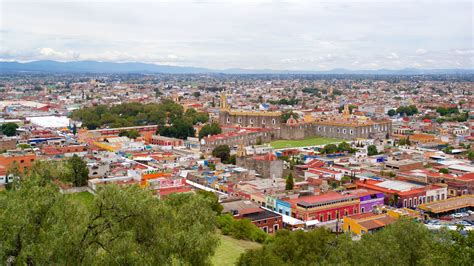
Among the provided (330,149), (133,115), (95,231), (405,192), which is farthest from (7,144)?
(95,231)

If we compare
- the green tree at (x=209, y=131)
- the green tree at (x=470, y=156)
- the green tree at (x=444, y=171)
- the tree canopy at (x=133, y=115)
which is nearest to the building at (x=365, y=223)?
the green tree at (x=444, y=171)

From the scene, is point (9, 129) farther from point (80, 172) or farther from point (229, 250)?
point (229, 250)

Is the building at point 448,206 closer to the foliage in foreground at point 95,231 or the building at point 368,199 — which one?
the building at point 368,199

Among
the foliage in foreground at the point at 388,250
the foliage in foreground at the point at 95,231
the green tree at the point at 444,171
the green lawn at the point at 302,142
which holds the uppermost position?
the foliage in foreground at the point at 95,231

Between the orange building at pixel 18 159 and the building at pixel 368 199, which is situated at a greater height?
the orange building at pixel 18 159

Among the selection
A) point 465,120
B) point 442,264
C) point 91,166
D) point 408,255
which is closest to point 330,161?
point 91,166

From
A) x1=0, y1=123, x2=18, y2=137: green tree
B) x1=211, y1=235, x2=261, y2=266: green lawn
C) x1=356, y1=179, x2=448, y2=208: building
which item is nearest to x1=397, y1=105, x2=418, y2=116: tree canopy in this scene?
x1=356, y1=179, x2=448, y2=208: building

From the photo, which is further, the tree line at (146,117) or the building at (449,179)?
the tree line at (146,117)
